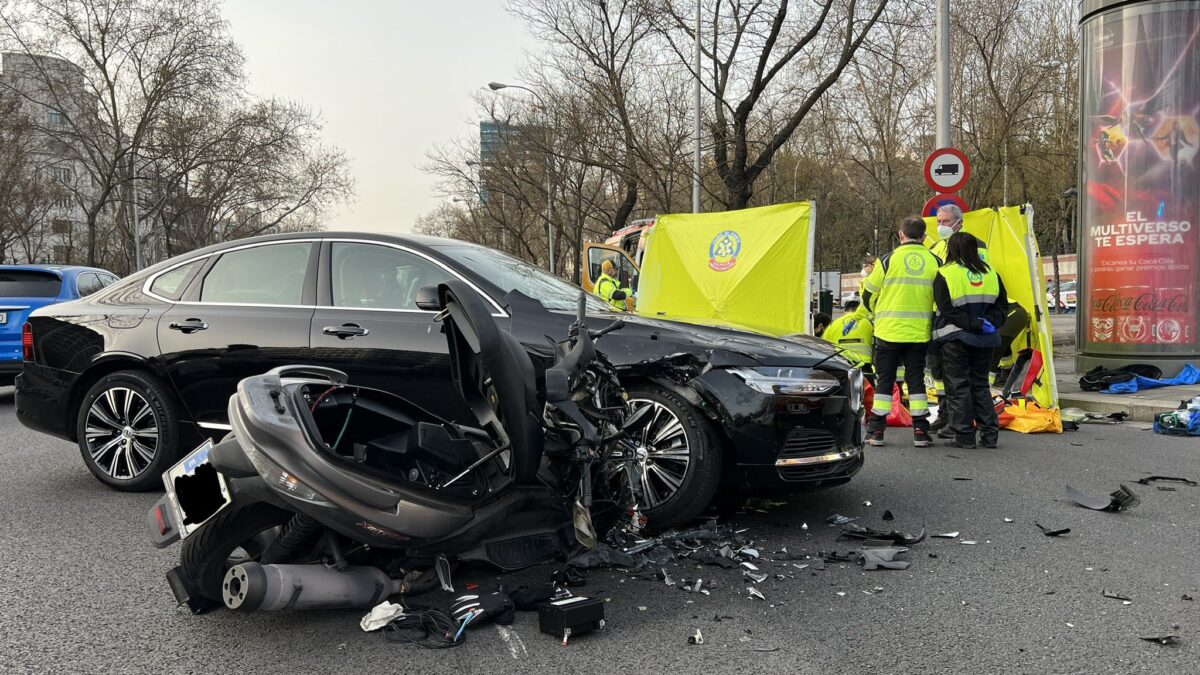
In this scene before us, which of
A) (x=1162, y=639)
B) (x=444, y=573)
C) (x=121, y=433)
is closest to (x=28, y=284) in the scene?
(x=121, y=433)

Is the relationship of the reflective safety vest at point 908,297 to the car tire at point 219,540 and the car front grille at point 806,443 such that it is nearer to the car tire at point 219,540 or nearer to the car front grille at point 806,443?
the car front grille at point 806,443

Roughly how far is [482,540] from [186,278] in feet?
11.5

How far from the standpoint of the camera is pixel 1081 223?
1132cm

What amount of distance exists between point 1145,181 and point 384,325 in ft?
31.6

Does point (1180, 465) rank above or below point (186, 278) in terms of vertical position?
below

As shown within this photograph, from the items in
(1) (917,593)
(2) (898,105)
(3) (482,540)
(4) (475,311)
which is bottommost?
(1) (917,593)

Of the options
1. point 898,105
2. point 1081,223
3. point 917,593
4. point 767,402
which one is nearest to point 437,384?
→ point 767,402

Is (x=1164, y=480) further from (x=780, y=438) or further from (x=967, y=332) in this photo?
(x=780, y=438)

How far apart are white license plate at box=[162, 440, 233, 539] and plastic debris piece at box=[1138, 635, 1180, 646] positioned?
3333mm

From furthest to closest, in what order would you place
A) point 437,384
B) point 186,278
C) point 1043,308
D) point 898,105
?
1. point 898,105
2. point 1043,308
3. point 186,278
4. point 437,384

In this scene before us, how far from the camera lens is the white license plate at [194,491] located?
3.33 meters

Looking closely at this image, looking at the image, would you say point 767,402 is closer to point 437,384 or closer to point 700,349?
point 700,349

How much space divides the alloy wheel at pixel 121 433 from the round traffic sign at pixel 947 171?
8.10 metres

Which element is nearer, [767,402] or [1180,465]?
[767,402]
